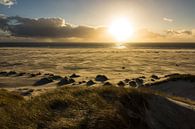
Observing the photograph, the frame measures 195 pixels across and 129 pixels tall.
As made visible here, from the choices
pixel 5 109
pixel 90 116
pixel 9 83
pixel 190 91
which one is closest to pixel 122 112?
pixel 90 116

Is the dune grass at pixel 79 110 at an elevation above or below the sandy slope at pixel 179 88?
above

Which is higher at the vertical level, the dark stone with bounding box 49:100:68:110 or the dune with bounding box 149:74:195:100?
the dark stone with bounding box 49:100:68:110

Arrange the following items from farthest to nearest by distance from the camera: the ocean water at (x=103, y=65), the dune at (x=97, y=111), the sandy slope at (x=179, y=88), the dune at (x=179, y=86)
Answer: the ocean water at (x=103, y=65)
the dune at (x=179, y=86)
the sandy slope at (x=179, y=88)
the dune at (x=97, y=111)

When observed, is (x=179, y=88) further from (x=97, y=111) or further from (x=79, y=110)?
(x=79, y=110)

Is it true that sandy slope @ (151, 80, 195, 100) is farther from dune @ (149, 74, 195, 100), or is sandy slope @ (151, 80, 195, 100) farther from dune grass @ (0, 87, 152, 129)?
dune grass @ (0, 87, 152, 129)

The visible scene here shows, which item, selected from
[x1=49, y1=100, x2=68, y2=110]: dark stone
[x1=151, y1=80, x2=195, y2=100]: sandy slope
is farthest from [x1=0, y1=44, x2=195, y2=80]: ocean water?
[x1=49, y1=100, x2=68, y2=110]: dark stone

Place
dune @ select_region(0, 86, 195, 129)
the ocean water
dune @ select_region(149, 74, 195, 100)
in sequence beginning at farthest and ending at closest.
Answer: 1. the ocean water
2. dune @ select_region(149, 74, 195, 100)
3. dune @ select_region(0, 86, 195, 129)

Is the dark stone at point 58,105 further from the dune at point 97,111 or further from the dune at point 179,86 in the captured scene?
the dune at point 179,86

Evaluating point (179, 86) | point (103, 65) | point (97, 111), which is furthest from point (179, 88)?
point (103, 65)

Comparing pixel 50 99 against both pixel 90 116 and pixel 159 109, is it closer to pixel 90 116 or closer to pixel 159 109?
pixel 90 116

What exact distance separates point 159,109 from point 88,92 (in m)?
2.86

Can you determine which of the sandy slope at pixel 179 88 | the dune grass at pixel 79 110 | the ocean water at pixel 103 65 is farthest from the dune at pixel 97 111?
the ocean water at pixel 103 65

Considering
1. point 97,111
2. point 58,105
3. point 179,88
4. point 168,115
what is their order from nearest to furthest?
1. point 97,111
2. point 58,105
3. point 168,115
4. point 179,88

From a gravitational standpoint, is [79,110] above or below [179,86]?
above
